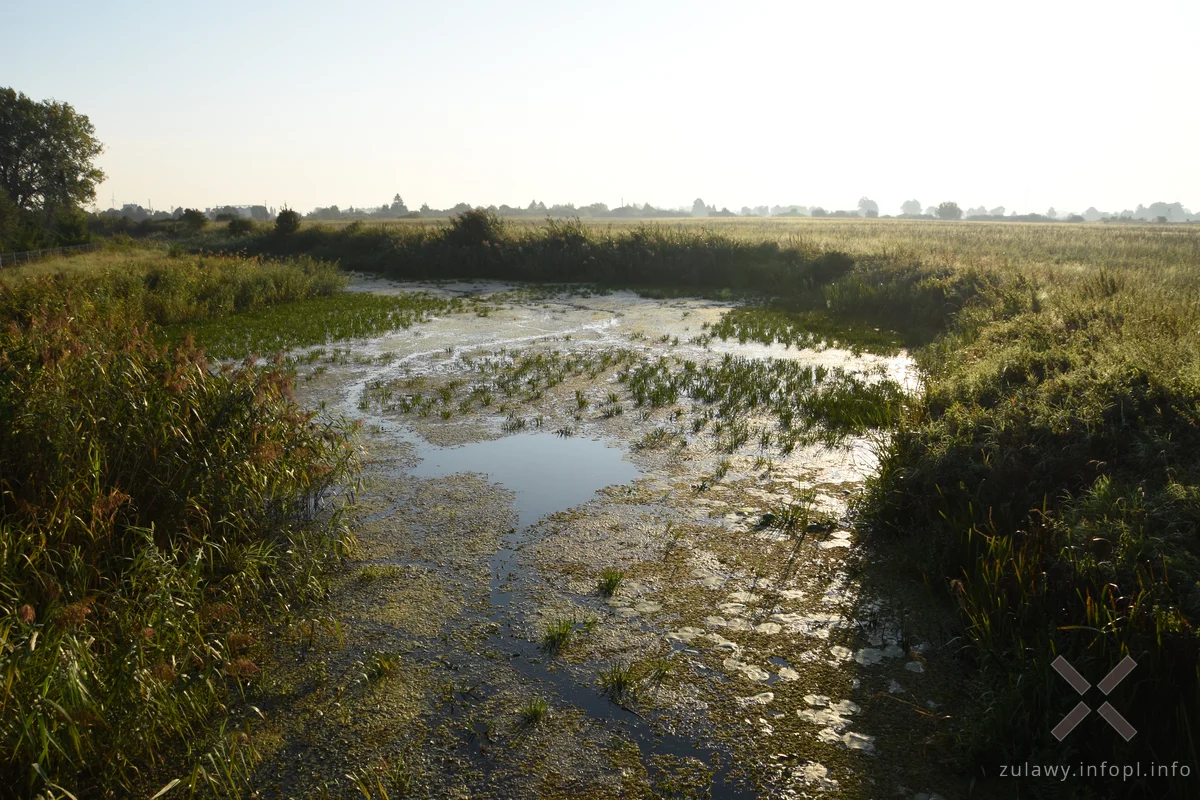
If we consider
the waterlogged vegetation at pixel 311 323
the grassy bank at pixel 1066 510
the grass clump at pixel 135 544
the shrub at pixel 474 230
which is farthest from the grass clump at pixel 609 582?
the shrub at pixel 474 230

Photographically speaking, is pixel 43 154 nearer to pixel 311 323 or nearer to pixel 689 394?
pixel 311 323

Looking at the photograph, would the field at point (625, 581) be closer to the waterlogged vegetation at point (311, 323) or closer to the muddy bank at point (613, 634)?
the muddy bank at point (613, 634)

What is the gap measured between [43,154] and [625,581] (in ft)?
184

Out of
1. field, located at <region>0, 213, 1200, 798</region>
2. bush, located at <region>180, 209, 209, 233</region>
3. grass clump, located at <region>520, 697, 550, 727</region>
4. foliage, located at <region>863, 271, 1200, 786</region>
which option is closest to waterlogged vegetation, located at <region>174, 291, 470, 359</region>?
field, located at <region>0, 213, 1200, 798</region>

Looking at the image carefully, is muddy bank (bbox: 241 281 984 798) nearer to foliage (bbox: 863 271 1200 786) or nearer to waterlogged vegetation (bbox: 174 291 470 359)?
foliage (bbox: 863 271 1200 786)

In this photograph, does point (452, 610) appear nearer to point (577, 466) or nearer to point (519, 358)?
point (577, 466)

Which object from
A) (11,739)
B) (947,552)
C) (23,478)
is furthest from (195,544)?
(947,552)

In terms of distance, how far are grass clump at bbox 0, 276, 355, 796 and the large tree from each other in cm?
4960

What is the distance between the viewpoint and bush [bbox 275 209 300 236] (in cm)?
3900

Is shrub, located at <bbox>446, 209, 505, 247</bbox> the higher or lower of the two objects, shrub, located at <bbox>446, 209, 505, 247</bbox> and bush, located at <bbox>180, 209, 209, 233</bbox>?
the lower

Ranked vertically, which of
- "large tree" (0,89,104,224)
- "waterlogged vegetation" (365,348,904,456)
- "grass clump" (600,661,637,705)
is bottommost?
Result: "grass clump" (600,661,637,705)

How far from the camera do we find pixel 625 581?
5.32 m

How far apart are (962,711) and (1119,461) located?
8.57 feet

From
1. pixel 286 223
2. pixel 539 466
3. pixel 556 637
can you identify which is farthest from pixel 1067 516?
pixel 286 223
